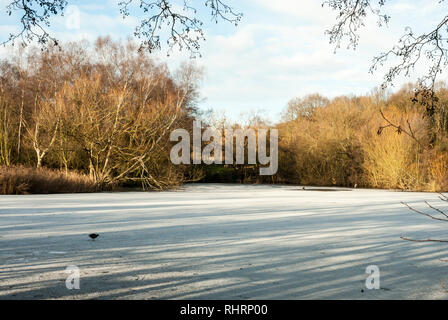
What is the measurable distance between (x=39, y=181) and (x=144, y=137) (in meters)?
3.42

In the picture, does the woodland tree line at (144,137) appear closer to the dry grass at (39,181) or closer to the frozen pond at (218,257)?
the dry grass at (39,181)

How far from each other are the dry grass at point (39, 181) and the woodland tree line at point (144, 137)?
0.03m

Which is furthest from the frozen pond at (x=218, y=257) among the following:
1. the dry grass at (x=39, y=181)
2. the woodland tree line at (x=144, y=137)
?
the dry grass at (x=39, y=181)

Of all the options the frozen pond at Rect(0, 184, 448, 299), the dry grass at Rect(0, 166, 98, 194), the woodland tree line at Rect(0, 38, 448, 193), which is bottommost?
the frozen pond at Rect(0, 184, 448, 299)

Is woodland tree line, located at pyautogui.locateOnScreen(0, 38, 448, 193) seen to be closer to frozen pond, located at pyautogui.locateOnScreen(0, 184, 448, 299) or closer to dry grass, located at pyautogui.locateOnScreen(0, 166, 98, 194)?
dry grass, located at pyautogui.locateOnScreen(0, 166, 98, 194)

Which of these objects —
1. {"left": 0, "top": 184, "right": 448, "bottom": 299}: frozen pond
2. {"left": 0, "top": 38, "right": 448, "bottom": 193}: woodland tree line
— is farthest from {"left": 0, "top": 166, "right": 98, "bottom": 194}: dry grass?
{"left": 0, "top": 184, "right": 448, "bottom": 299}: frozen pond

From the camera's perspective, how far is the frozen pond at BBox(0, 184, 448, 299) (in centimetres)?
266

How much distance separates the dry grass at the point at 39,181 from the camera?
11453mm

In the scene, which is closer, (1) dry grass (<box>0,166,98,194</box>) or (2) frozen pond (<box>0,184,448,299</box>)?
(2) frozen pond (<box>0,184,448,299</box>)

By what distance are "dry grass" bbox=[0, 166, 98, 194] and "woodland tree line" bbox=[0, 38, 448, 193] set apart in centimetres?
3

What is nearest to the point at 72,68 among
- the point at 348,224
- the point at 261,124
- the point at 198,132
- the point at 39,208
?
the point at 198,132

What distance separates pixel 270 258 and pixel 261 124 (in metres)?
20.1

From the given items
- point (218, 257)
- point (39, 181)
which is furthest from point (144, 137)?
point (218, 257)
